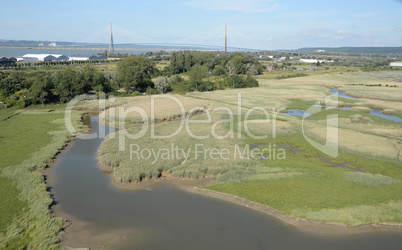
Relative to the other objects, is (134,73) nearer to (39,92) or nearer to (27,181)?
(39,92)

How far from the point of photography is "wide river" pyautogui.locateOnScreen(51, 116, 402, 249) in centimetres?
1436

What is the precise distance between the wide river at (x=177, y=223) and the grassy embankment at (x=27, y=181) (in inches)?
48.0

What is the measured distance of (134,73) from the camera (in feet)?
181

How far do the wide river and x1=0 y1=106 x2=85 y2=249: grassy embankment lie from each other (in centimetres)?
122

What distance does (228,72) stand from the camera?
287 ft

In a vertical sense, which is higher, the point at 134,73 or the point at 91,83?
the point at 134,73

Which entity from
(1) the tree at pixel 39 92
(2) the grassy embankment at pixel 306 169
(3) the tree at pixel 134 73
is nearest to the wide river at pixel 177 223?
(2) the grassy embankment at pixel 306 169

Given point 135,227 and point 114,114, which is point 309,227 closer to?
point 135,227

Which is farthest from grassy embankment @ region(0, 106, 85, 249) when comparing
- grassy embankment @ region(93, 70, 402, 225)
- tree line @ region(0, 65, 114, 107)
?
tree line @ region(0, 65, 114, 107)

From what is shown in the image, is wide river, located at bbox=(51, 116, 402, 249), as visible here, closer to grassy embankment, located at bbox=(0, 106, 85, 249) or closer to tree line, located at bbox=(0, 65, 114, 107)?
grassy embankment, located at bbox=(0, 106, 85, 249)

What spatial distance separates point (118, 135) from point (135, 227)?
50.9 feet

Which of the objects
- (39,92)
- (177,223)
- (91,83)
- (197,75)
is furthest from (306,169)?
(197,75)

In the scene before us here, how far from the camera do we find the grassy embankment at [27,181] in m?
14.1

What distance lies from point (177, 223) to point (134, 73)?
43.6 metres
